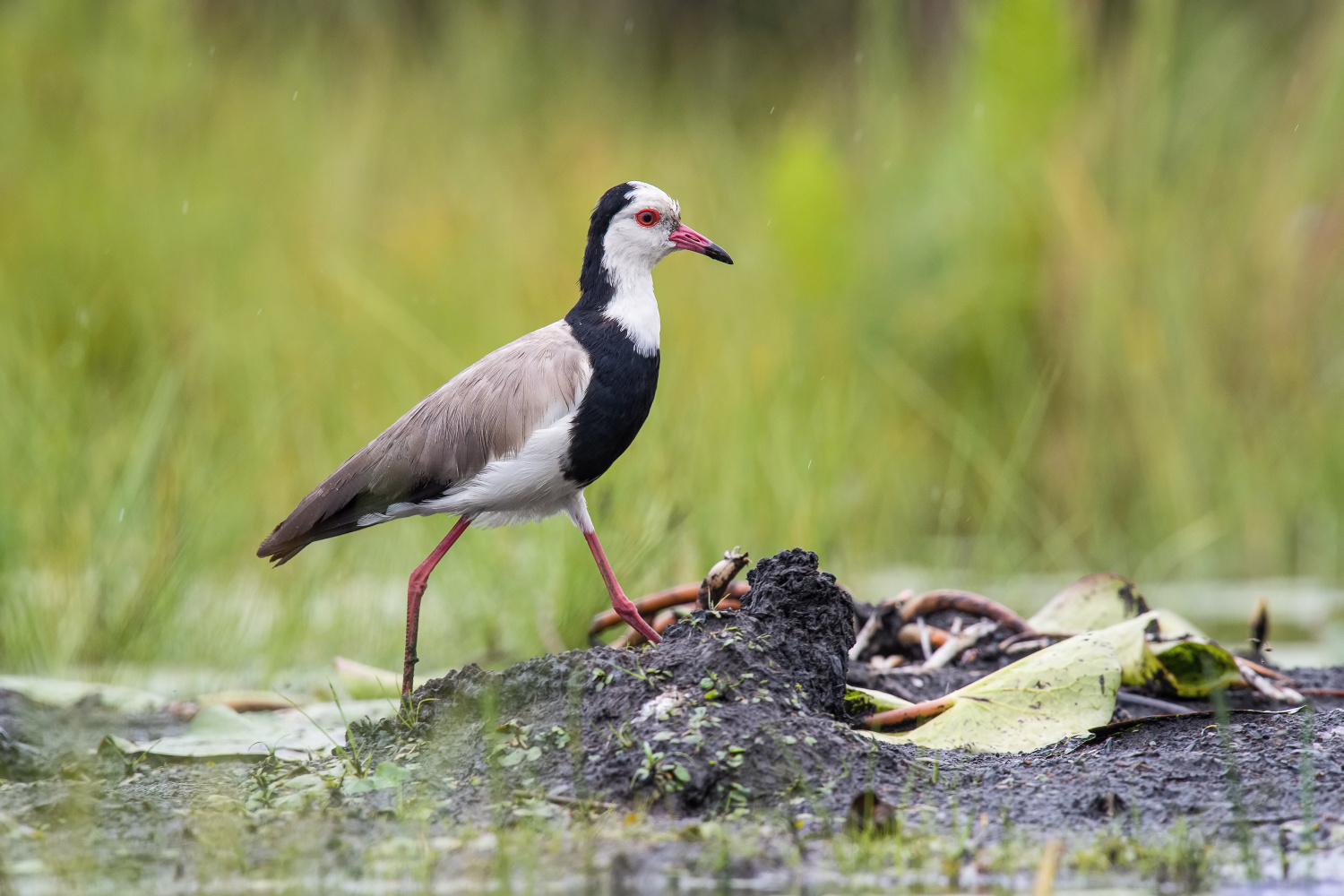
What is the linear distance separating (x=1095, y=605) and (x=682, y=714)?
1.69 metres

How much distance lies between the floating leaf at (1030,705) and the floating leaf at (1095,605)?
0.78m

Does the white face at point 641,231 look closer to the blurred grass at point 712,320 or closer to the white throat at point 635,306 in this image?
the white throat at point 635,306

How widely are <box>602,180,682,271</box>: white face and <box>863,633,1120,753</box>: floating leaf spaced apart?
1.36m

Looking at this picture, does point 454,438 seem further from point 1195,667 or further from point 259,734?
point 1195,667

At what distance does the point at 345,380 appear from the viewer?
702 centimetres

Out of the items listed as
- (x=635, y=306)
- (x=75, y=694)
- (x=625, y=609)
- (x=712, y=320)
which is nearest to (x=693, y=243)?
(x=635, y=306)

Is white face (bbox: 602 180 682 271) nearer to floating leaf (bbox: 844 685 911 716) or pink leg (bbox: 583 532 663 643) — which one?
pink leg (bbox: 583 532 663 643)

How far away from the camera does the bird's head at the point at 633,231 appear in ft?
11.8

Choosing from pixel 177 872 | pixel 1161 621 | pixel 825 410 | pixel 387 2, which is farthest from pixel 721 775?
pixel 387 2

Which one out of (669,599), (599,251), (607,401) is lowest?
(669,599)

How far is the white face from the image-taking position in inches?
141

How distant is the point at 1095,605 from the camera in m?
3.85

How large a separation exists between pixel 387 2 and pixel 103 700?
10.7m

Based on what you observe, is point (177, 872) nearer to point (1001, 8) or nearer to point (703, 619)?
point (703, 619)
